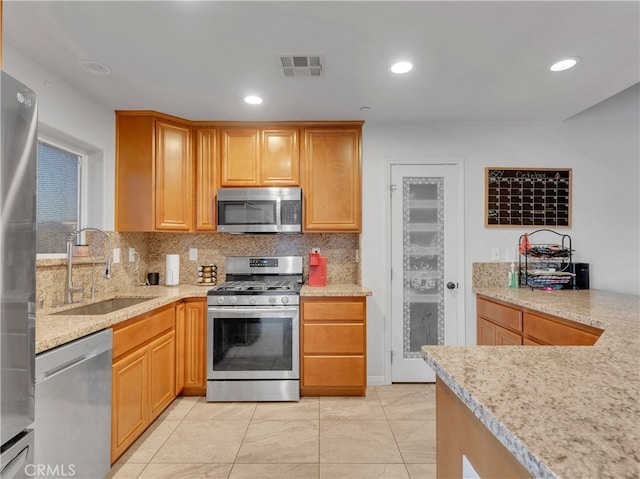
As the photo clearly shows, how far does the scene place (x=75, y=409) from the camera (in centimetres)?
155

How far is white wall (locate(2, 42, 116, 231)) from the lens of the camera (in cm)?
198

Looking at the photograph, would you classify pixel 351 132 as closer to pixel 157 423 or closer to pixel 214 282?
pixel 214 282

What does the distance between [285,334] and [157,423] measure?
111 cm

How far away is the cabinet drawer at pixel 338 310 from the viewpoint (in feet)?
9.05

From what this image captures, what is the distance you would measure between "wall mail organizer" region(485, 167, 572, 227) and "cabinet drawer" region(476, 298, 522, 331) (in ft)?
2.55

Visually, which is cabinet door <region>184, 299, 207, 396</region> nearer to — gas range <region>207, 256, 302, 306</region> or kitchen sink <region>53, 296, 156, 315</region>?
gas range <region>207, 256, 302, 306</region>

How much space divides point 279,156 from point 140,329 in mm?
1845

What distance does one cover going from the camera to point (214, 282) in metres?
3.25

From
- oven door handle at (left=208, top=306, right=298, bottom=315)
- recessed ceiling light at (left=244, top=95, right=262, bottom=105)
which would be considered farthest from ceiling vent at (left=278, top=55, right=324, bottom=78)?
oven door handle at (left=208, top=306, right=298, bottom=315)

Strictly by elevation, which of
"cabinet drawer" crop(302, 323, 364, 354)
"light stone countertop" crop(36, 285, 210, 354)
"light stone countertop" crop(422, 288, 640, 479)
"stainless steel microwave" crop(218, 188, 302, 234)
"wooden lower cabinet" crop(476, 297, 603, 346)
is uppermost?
"stainless steel microwave" crop(218, 188, 302, 234)

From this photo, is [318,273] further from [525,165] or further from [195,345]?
[525,165]

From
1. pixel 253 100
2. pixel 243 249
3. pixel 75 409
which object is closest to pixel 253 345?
pixel 243 249

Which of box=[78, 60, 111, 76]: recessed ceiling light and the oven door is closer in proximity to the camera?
box=[78, 60, 111, 76]: recessed ceiling light

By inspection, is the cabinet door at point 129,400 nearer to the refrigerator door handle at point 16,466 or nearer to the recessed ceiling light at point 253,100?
the refrigerator door handle at point 16,466
